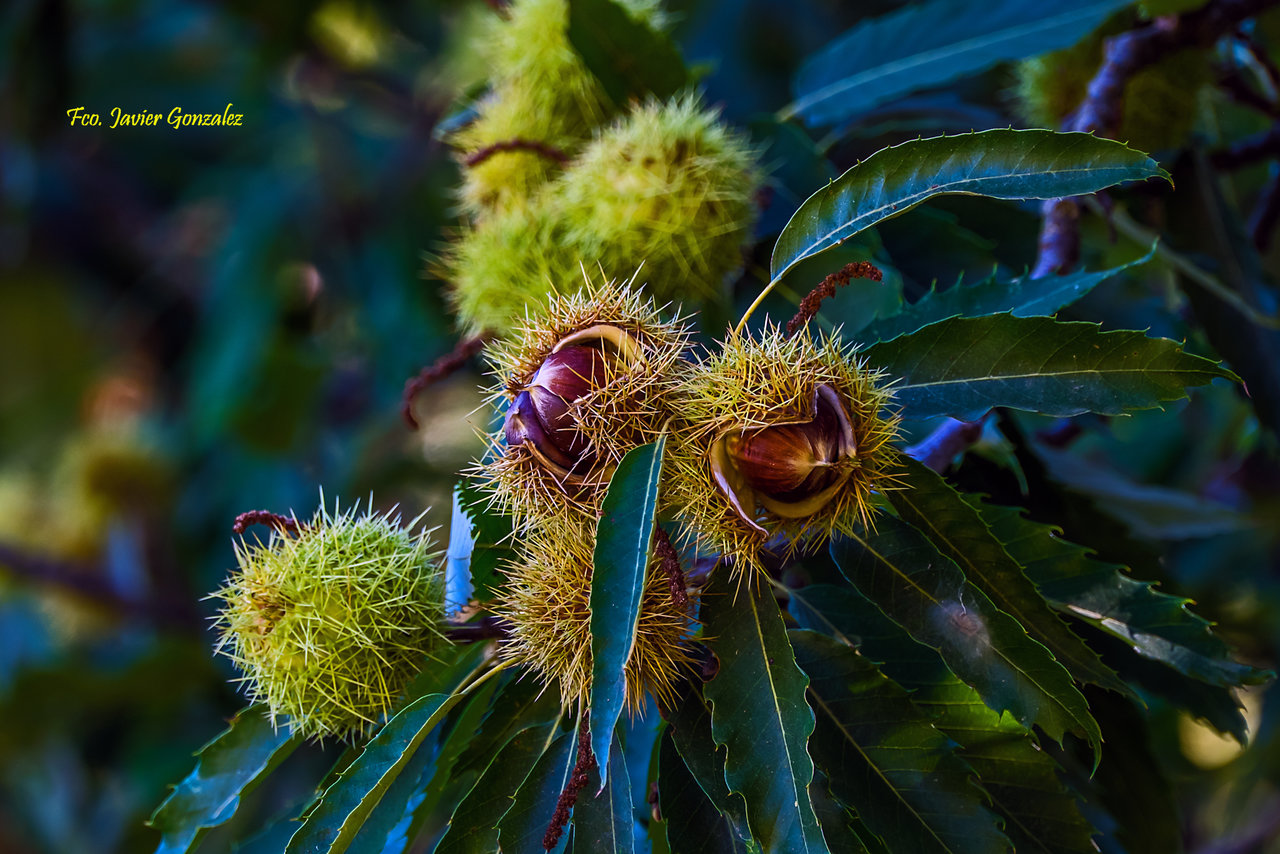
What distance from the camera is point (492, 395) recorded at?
Result: 32.2 inches

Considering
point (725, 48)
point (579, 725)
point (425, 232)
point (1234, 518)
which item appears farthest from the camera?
point (725, 48)

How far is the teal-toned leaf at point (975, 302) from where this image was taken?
2.70 feet

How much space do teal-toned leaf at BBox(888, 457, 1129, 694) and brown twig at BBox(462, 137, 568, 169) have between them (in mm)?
622

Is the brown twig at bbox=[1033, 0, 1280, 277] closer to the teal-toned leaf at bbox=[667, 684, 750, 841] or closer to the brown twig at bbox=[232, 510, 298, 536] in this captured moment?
the teal-toned leaf at bbox=[667, 684, 750, 841]

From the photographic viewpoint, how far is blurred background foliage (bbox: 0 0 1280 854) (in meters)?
2.12

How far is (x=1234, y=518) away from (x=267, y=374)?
7.87 ft

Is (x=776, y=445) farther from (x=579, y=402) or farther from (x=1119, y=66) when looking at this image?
(x=1119, y=66)

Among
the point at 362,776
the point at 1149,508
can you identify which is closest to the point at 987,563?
the point at 362,776

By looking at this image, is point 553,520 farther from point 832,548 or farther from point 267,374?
point 267,374

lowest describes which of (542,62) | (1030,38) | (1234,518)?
(1234,518)

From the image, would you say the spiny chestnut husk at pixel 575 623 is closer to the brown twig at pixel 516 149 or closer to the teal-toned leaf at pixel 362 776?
the teal-toned leaf at pixel 362 776

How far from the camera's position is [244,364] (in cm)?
247

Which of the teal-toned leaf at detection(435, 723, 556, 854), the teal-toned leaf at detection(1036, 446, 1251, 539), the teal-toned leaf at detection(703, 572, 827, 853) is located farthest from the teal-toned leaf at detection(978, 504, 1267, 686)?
the teal-toned leaf at detection(1036, 446, 1251, 539)

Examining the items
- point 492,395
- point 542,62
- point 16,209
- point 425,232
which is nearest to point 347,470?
point 425,232
